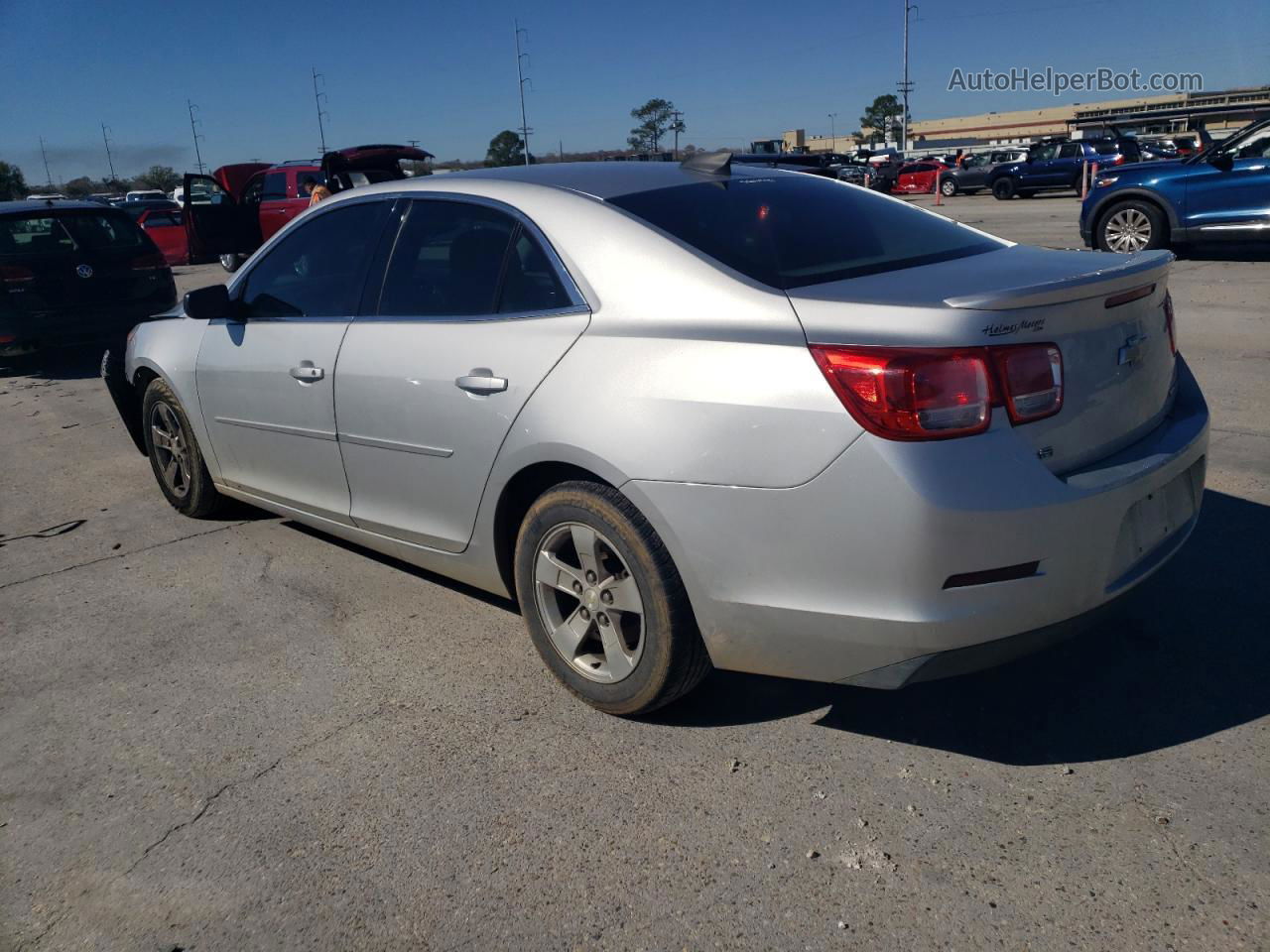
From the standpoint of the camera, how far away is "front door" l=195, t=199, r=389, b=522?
412 cm

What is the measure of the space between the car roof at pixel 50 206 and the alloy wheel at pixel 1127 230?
36.8ft

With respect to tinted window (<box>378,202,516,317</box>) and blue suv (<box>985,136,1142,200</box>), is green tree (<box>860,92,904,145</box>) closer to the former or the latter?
blue suv (<box>985,136,1142,200</box>)

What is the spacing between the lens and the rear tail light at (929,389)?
2520 millimetres

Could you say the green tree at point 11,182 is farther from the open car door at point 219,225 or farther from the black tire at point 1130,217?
the black tire at point 1130,217

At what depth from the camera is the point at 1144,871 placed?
2.45 m

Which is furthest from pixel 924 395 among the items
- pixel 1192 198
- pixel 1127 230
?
pixel 1127 230

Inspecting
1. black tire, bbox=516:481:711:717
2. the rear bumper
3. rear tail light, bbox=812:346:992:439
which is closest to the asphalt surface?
black tire, bbox=516:481:711:717

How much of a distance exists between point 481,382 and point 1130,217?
1154 cm

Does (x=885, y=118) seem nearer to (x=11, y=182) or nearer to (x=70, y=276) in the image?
(x=11, y=182)

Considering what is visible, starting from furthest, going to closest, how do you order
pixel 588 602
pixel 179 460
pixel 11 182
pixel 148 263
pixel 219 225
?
pixel 11 182
pixel 219 225
pixel 148 263
pixel 179 460
pixel 588 602

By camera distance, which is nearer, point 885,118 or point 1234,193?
point 1234,193

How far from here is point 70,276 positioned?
984 cm

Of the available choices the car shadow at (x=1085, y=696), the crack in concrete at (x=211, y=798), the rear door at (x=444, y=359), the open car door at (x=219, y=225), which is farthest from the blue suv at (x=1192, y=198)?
the open car door at (x=219, y=225)

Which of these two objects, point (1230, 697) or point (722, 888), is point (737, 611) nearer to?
point (722, 888)
